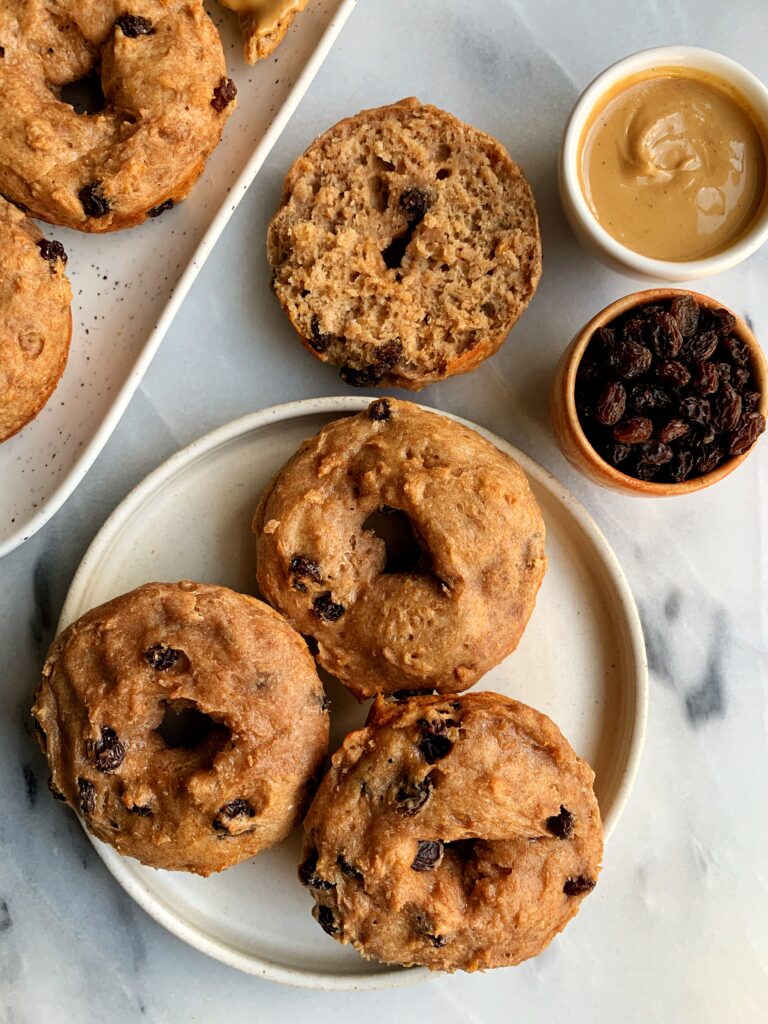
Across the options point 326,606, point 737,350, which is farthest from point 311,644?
point 737,350

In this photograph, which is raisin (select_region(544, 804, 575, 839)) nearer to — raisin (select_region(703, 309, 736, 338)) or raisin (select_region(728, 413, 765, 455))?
raisin (select_region(728, 413, 765, 455))

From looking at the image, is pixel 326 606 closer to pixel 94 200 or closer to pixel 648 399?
pixel 648 399

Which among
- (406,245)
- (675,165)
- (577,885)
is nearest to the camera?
(577,885)

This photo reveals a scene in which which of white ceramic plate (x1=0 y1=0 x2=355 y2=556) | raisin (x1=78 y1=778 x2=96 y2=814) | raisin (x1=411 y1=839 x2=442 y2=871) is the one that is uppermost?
white ceramic plate (x1=0 y1=0 x2=355 y2=556)

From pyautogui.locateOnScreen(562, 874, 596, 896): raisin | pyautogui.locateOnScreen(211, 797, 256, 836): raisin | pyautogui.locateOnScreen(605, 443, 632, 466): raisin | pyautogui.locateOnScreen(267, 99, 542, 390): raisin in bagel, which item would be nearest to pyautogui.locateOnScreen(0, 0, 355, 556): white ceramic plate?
pyautogui.locateOnScreen(267, 99, 542, 390): raisin in bagel

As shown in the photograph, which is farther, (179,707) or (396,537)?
(396,537)

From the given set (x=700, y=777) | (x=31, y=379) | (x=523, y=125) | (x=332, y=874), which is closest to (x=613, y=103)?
(x=523, y=125)

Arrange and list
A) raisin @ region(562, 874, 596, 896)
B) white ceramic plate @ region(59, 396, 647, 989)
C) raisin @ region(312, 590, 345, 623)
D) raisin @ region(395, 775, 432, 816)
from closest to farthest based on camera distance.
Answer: raisin @ region(395, 775, 432, 816), raisin @ region(562, 874, 596, 896), raisin @ region(312, 590, 345, 623), white ceramic plate @ region(59, 396, 647, 989)
